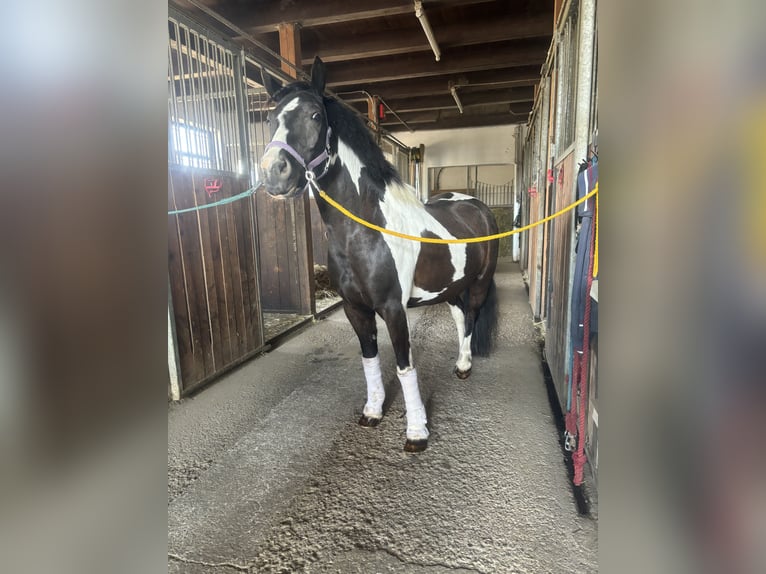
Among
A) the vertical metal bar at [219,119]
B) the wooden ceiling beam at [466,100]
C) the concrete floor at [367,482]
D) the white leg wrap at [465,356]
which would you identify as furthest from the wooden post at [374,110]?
the concrete floor at [367,482]

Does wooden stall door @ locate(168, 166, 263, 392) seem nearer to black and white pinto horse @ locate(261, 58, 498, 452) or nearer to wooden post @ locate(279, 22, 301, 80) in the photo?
black and white pinto horse @ locate(261, 58, 498, 452)

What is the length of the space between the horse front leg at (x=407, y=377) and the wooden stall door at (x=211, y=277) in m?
1.28

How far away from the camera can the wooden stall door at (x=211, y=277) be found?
2309 mm

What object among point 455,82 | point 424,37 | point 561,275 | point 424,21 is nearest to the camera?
point 561,275

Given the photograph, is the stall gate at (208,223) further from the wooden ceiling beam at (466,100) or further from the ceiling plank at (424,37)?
the wooden ceiling beam at (466,100)

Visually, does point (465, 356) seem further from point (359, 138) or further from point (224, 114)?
point (224, 114)

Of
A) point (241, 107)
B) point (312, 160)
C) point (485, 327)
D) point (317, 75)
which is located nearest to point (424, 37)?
point (241, 107)

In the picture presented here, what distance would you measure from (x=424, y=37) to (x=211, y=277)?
323 centimetres

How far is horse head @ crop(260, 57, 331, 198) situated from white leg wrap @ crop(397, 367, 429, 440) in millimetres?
934

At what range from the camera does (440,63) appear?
4719mm

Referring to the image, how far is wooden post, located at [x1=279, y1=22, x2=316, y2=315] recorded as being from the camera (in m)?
3.52
